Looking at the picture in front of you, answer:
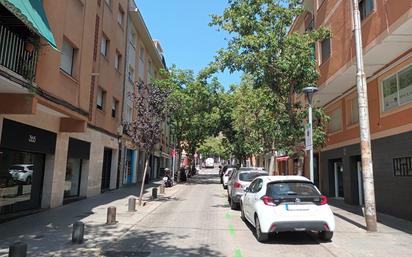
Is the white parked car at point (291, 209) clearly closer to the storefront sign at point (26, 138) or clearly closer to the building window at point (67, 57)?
the storefront sign at point (26, 138)

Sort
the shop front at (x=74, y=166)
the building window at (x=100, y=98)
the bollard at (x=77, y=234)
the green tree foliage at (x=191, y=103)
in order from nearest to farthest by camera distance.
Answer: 1. the bollard at (x=77, y=234)
2. the shop front at (x=74, y=166)
3. the building window at (x=100, y=98)
4. the green tree foliage at (x=191, y=103)

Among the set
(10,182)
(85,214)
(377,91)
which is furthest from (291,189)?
(10,182)

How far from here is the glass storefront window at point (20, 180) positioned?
479 inches

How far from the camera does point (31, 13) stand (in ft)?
31.8

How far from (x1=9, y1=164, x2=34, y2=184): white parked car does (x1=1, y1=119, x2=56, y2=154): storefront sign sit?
0.64m

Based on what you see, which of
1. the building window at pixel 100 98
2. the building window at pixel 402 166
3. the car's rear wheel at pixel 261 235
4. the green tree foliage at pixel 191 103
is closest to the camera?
the car's rear wheel at pixel 261 235

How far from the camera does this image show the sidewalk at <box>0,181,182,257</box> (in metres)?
8.45

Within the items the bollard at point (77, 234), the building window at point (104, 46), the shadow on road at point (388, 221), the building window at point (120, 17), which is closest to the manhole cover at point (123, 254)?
the bollard at point (77, 234)

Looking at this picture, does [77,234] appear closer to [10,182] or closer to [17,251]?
[17,251]

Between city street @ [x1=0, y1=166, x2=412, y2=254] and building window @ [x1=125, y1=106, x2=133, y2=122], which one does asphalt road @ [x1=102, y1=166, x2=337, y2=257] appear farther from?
building window @ [x1=125, y1=106, x2=133, y2=122]

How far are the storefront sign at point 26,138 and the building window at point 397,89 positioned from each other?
41.8 feet

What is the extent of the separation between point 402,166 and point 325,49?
840 cm

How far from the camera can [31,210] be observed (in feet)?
46.0

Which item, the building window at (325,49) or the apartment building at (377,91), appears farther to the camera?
the building window at (325,49)
